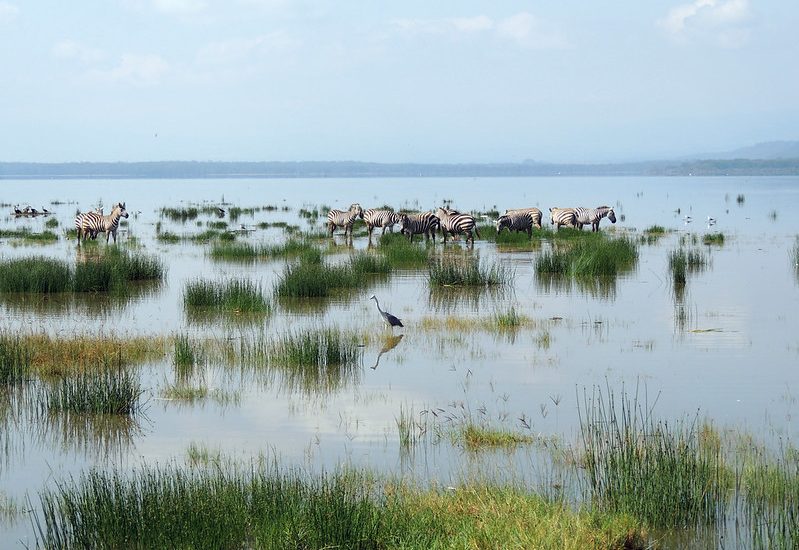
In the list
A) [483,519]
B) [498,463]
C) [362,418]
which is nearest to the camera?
[483,519]

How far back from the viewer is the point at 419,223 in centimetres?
3072

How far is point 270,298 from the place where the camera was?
18.3 m

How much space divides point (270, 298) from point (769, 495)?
1179 centimetres

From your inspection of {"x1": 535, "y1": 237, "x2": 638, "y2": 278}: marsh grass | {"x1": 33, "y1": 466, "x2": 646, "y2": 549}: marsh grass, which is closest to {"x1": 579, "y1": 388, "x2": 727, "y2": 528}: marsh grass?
{"x1": 33, "y1": 466, "x2": 646, "y2": 549}: marsh grass

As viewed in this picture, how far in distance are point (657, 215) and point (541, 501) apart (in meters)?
41.7

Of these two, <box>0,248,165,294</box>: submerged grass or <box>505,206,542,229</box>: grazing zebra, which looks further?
<box>505,206,542,229</box>: grazing zebra

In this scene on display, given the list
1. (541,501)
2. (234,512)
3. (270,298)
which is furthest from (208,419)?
(270,298)

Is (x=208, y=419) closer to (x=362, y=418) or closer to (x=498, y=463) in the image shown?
(x=362, y=418)

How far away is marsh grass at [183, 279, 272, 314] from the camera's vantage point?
16.9 m

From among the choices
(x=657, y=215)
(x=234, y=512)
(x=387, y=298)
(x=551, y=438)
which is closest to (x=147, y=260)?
(x=387, y=298)

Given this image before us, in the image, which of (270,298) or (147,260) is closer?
(270,298)

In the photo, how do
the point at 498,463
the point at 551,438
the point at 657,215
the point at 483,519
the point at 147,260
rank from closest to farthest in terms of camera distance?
the point at 483,519
the point at 498,463
the point at 551,438
the point at 147,260
the point at 657,215

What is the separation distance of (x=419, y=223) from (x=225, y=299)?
1387 cm

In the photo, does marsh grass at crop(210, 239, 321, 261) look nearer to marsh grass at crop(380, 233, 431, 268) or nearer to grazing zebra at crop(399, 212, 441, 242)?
marsh grass at crop(380, 233, 431, 268)
